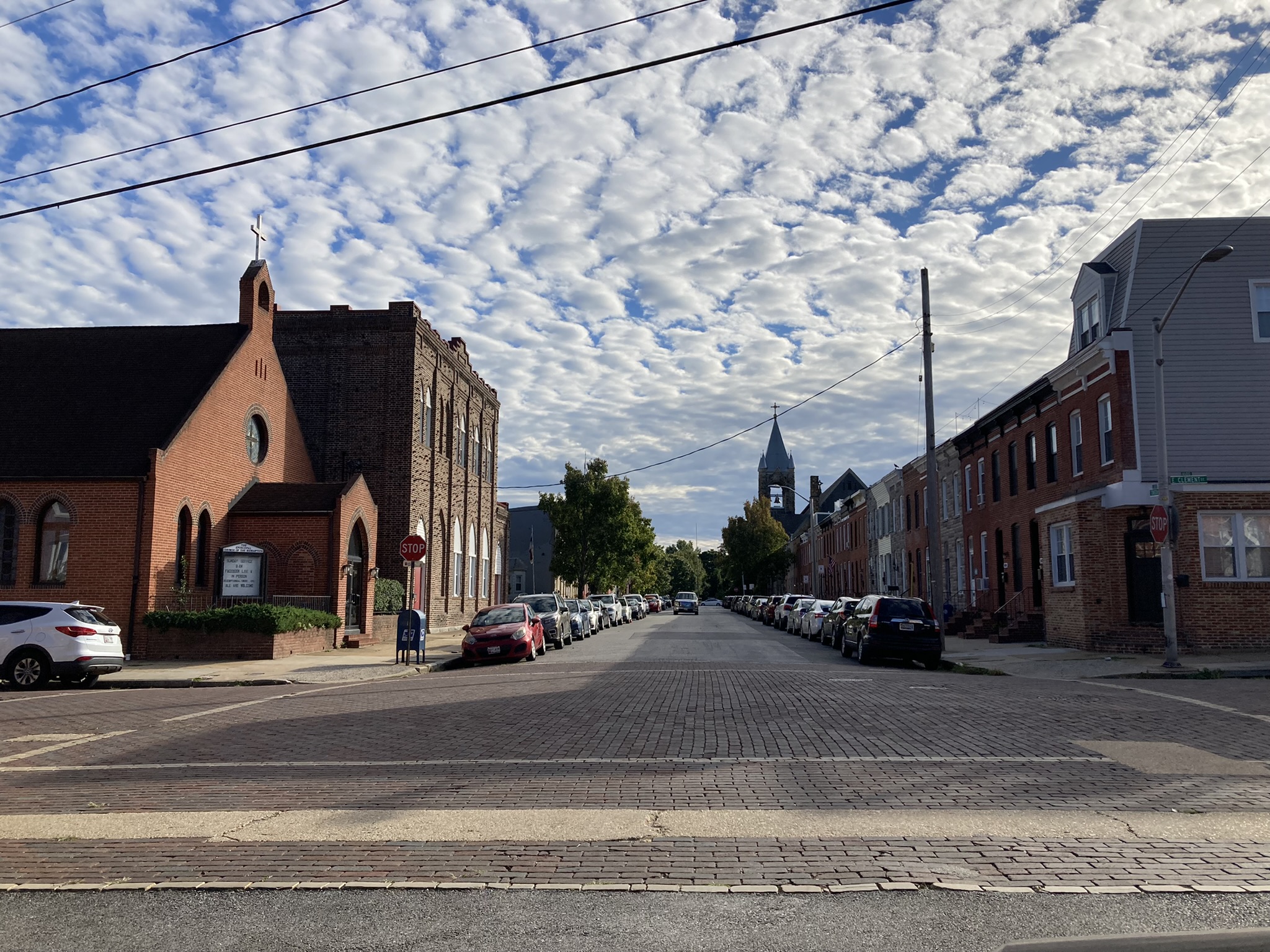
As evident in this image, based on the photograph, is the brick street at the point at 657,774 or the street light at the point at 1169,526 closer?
the brick street at the point at 657,774

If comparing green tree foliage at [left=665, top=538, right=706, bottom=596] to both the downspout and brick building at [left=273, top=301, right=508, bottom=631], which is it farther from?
the downspout

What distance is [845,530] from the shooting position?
234ft

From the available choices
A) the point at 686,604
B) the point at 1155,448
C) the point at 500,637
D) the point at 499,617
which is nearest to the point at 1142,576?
the point at 1155,448

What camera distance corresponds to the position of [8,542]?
1027 inches

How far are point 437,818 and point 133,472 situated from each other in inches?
839

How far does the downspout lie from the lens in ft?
82.4

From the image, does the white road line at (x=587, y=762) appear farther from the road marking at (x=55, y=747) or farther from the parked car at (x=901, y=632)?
the parked car at (x=901, y=632)

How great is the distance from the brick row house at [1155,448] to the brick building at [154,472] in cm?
1810

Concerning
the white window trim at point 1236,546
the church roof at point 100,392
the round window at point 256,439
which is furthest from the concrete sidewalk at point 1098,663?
the round window at point 256,439

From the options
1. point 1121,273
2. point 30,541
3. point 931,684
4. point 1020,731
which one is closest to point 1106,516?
point 1121,273

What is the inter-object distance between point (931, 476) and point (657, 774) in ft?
62.2

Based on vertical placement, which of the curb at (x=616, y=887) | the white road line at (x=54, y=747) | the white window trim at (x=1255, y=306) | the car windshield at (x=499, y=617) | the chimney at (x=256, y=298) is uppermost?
the chimney at (x=256, y=298)

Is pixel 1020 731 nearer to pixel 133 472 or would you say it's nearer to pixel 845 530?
pixel 133 472

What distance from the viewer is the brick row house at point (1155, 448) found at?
2364 centimetres
